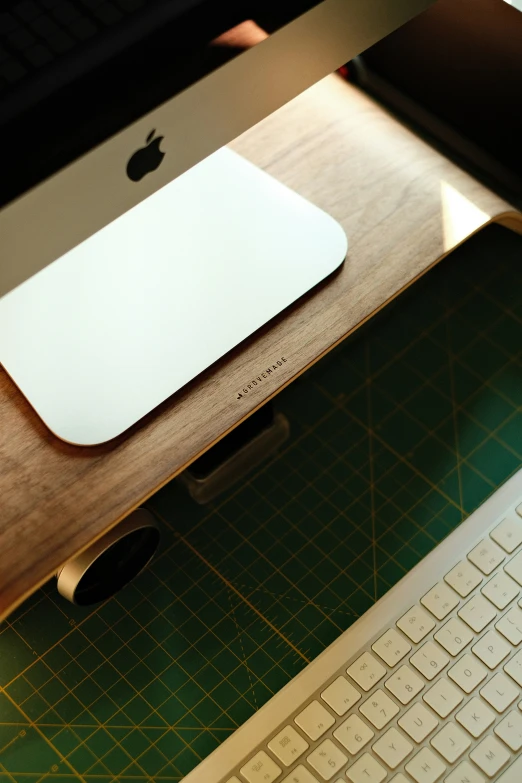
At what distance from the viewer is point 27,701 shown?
24.3 inches

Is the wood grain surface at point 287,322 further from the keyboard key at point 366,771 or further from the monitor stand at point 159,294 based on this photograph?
the keyboard key at point 366,771

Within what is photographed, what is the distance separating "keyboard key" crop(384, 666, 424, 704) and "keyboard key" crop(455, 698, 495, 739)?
0.11 ft

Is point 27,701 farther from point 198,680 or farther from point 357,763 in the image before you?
point 357,763

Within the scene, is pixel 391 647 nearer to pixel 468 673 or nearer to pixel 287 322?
pixel 468 673

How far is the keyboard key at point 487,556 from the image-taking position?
610mm

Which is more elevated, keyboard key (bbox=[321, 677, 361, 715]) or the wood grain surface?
the wood grain surface

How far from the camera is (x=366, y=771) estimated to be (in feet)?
1.77

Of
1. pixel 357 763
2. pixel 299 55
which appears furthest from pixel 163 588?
pixel 299 55

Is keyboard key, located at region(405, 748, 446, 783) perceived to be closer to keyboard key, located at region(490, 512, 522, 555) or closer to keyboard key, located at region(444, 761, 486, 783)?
keyboard key, located at region(444, 761, 486, 783)

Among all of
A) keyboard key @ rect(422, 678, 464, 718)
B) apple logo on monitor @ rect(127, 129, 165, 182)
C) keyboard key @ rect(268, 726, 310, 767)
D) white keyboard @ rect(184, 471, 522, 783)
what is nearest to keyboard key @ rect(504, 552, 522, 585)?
white keyboard @ rect(184, 471, 522, 783)

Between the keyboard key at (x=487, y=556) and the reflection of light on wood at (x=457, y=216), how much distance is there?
0.26 m

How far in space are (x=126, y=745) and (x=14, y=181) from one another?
0.45 meters

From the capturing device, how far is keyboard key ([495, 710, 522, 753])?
0.55 metres

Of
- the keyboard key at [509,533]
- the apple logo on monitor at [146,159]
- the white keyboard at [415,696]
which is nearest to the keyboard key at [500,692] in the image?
the white keyboard at [415,696]
